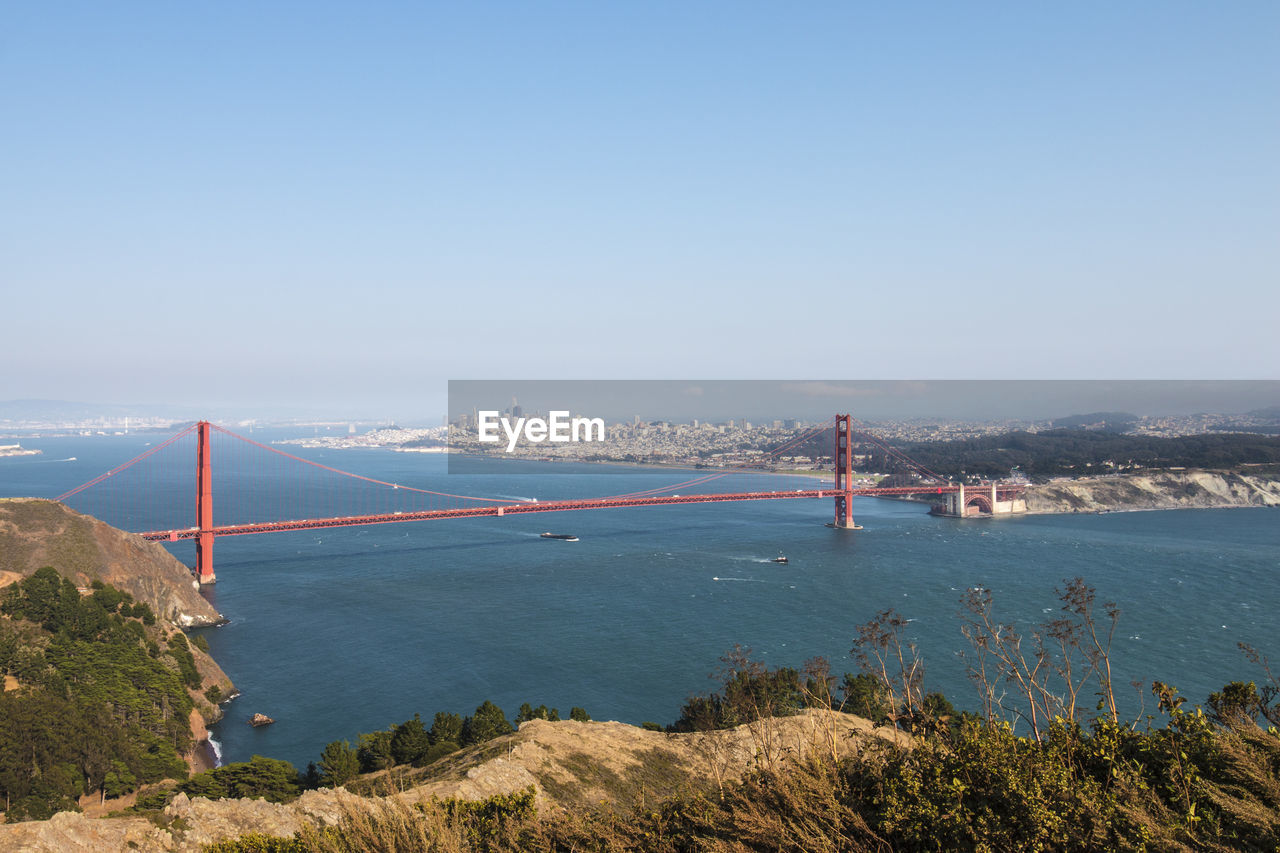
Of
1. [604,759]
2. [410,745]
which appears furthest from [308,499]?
[604,759]

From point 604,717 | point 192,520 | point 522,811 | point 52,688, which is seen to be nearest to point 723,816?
point 522,811

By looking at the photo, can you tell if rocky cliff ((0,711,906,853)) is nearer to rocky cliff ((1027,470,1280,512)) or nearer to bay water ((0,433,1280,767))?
bay water ((0,433,1280,767))

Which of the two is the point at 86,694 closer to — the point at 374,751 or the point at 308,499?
the point at 374,751

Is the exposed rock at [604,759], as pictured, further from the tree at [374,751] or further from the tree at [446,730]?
the tree at [446,730]

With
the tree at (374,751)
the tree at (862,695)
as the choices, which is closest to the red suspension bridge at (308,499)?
the tree at (374,751)

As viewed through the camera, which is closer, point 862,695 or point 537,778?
point 537,778

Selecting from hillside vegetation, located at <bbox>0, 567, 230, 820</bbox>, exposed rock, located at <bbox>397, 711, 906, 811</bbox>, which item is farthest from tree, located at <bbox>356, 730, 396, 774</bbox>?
hillside vegetation, located at <bbox>0, 567, 230, 820</bbox>
